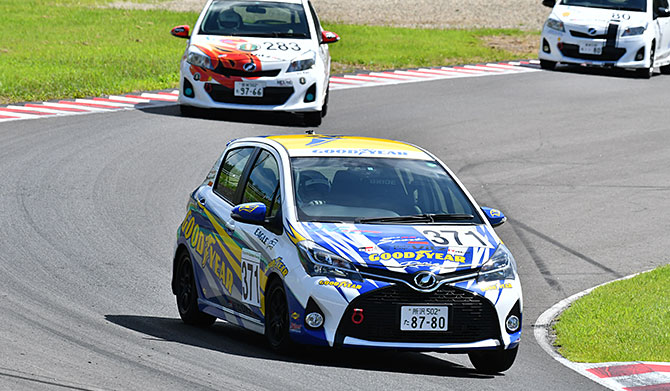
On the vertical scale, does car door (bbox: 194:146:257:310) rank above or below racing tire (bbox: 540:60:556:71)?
above

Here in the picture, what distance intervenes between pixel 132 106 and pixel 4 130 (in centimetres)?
325

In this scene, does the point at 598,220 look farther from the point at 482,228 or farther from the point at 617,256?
the point at 482,228

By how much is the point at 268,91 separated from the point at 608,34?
391 inches

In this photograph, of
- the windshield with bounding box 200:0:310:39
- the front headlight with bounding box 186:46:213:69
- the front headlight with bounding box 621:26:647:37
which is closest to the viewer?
the front headlight with bounding box 186:46:213:69

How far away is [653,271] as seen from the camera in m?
12.8

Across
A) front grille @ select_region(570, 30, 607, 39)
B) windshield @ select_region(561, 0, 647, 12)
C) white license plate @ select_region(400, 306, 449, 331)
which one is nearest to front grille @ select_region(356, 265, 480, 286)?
white license plate @ select_region(400, 306, 449, 331)

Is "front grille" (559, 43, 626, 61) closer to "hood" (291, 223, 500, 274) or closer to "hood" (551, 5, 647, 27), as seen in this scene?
"hood" (551, 5, 647, 27)

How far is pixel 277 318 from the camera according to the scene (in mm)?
8508

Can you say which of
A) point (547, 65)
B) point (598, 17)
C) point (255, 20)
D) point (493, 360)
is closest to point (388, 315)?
point (493, 360)

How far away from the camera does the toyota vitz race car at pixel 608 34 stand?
2672cm

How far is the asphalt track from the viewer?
325 inches

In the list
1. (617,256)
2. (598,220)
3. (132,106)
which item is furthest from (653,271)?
(132,106)

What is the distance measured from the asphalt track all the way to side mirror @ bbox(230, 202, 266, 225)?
2.94 ft

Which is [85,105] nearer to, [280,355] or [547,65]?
[547,65]
